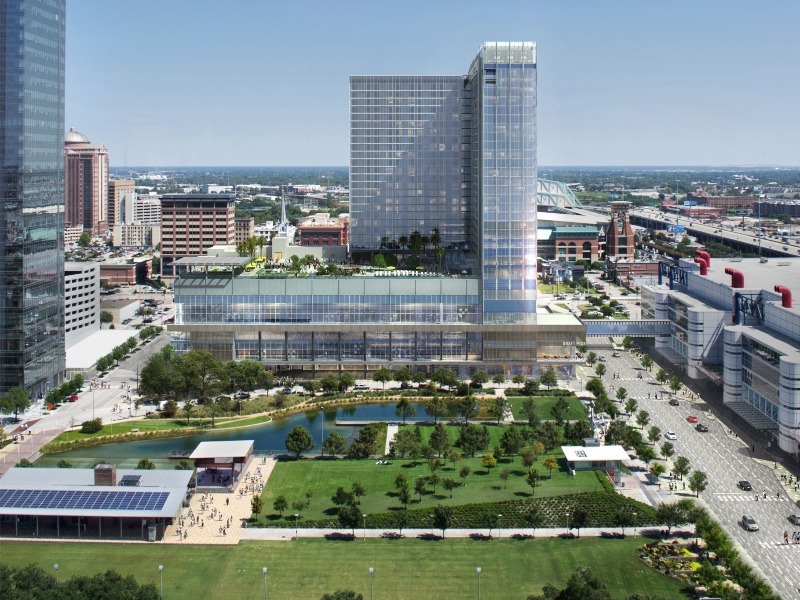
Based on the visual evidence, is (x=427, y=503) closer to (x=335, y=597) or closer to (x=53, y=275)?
(x=335, y=597)

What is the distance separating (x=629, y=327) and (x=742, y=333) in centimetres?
2510

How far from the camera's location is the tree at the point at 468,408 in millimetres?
74188

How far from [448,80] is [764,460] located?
72.7m

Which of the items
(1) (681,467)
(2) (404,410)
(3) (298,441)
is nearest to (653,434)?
(1) (681,467)

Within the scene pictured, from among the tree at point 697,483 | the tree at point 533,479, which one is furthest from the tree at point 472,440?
the tree at point 697,483

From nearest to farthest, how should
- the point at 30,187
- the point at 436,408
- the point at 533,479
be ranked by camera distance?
the point at 533,479 < the point at 436,408 < the point at 30,187

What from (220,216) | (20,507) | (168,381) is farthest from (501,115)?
(220,216)

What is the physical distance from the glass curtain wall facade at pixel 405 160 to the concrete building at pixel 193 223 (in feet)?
123

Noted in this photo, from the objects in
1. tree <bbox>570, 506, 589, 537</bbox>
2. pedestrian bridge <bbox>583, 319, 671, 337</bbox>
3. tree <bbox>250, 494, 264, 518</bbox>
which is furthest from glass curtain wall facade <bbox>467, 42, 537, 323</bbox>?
tree <bbox>250, 494, 264, 518</bbox>

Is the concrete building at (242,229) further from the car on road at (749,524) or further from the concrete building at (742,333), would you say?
the car on road at (749,524)

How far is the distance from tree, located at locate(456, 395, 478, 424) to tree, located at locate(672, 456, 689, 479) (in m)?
18.7

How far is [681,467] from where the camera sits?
59.1 metres

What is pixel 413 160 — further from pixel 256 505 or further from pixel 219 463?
pixel 256 505

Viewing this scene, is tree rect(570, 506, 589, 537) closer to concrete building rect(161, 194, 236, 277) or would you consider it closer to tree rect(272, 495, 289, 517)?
tree rect(272, 495, 289, 517)
